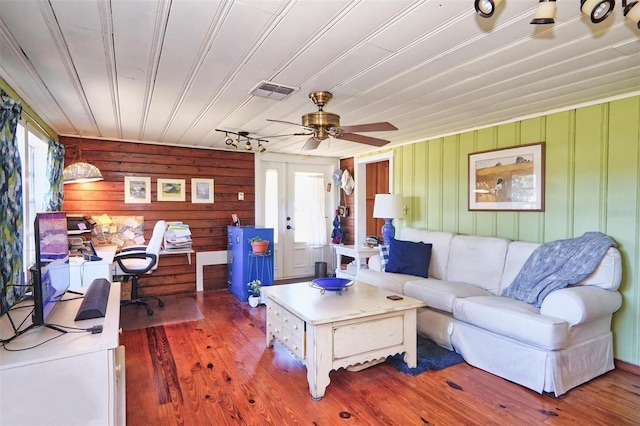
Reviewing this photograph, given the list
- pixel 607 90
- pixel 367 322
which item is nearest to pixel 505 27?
pixel 607 90

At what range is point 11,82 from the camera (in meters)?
2.47

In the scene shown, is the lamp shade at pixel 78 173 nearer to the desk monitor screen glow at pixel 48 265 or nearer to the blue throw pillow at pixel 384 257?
the desk monitor screen glow at pixel 48 265

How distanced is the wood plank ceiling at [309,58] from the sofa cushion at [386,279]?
165 centimetres

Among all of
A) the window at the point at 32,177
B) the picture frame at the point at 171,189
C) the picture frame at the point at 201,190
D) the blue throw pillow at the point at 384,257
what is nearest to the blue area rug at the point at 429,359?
the blue throw pillow at the point at 384,257

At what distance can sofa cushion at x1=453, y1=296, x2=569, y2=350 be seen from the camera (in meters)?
2.35

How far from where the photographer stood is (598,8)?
122 centimetres

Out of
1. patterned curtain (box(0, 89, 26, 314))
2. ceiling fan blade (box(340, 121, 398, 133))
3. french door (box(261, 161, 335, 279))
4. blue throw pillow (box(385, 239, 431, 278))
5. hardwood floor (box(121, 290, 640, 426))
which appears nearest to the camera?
patterned curtain (box(0, 89, 26, 314))

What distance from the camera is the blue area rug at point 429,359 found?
108 inches

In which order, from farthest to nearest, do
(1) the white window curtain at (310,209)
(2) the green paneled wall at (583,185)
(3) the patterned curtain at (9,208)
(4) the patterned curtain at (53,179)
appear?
1. (1) the white window curtain at (310,209)
2. (4) the patterned curtain at (53,179)
3. (2) the green paneled wall at (583,185)
4. (3) the patterned curtain at (9,208)

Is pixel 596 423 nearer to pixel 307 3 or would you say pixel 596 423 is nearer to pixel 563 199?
pixel 563 199

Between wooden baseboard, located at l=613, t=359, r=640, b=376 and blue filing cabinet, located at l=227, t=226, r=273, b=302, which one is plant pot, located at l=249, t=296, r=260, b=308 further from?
wooden baseboard, located at l=613, t=359, r=640, b=376

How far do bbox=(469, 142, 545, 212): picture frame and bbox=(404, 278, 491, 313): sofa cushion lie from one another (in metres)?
0.92

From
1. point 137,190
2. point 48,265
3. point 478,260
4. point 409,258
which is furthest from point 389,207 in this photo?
point 48,265

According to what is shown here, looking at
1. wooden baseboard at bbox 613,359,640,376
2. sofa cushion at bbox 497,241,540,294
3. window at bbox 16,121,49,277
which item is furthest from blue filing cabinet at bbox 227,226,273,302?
wooden baseboard at bbox 613,359,640,376
